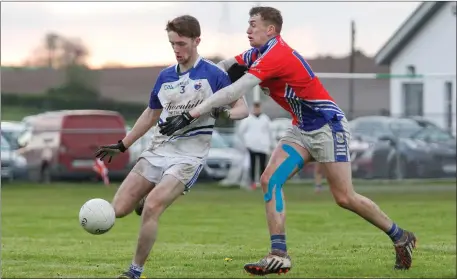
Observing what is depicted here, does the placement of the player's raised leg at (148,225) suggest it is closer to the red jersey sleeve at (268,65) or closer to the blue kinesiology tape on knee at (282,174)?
the blue kinesiology tape on knee at (282,174)

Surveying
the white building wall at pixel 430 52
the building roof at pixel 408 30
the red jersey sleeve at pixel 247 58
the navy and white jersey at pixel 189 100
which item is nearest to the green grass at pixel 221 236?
the navy and white jersey at pixel 189 100

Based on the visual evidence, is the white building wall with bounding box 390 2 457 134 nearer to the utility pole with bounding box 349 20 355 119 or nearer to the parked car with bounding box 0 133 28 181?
the utility pole with bounding box 349 20 355 119

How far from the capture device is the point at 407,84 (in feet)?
107

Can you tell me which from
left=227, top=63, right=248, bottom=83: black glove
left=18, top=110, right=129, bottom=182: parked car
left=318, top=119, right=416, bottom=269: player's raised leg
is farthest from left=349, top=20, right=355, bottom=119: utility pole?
left=227, top=63, right=248, bottom=83: black glove

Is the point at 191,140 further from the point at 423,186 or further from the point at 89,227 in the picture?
the point at 423,186

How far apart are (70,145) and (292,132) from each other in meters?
20.2

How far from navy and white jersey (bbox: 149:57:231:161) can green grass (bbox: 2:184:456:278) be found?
1059 millimetres

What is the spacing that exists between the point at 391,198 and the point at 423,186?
395cm

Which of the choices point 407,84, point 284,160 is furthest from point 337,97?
point 284,160

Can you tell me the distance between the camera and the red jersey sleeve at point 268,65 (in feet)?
30.4

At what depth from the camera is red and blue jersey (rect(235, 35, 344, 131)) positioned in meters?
9.34

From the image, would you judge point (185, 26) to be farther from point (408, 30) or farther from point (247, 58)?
point (408, 30)

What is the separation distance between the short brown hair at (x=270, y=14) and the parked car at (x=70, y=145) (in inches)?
778

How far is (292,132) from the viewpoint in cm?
984
